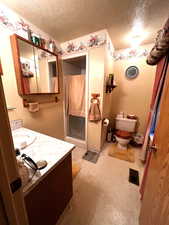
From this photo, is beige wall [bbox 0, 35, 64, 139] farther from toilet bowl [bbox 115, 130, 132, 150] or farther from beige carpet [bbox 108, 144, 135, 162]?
toilet bowl [bbox 115, 130, 132, 150]

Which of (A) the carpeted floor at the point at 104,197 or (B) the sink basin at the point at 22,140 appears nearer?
(B) the sink basin at the point at 22,140

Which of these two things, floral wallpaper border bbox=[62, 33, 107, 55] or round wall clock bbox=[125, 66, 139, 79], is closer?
floral wallpaper border bbox=[62, 33, 107, 55]

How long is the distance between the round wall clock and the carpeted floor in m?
1.95

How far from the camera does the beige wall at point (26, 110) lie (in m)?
1.09

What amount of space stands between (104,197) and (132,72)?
2.53 metres

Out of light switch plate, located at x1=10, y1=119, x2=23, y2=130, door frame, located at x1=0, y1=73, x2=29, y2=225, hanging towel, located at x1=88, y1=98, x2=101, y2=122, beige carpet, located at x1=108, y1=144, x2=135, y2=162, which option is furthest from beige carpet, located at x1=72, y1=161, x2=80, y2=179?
door frame, located at x1=0, y1=73, x2=29, y2=225

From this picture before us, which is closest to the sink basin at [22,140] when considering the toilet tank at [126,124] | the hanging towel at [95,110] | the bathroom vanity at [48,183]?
the bathroom vanity at [48,183]

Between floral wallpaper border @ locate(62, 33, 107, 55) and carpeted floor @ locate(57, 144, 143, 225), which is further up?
floral wallpaper border @ locate(62, 33, 107, 55)

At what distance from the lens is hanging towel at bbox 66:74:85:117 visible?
2.17m

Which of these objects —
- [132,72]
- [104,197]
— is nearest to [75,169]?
[104,197]

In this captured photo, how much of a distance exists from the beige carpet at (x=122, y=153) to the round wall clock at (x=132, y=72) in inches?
69.6

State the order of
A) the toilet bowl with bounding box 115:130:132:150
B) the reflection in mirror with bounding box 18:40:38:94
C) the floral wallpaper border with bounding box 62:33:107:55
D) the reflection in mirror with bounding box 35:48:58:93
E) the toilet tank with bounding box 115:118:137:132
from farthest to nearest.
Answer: the toilet tank with bounding box 115:118:137:132
the toilet bowl with bounding box 115:130:132:150
the floral wallpaper border with bounding box 62:33:107:55
the reflection in mirror with bounding box 35:48:58:93
the reflection in mirror with bounding box 18:40:38:94

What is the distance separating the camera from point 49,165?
27.7 inches

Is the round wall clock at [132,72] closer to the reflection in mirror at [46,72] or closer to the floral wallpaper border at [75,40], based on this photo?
the floral wallpaper border at [75,40]
